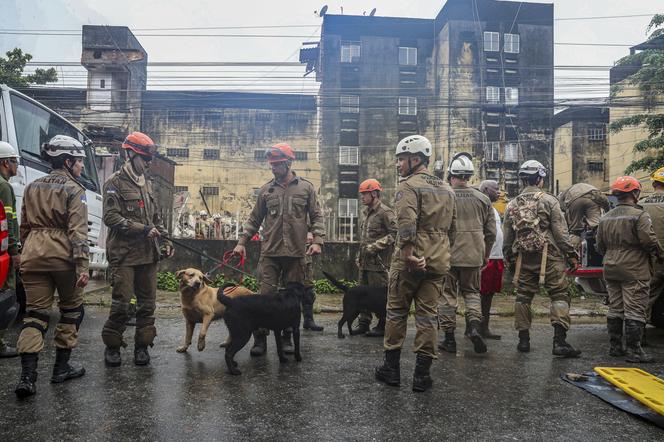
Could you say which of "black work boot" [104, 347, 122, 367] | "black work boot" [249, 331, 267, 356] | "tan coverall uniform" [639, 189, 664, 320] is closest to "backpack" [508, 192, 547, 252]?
"tan coverall uniform" [639, 189, 664, 320]

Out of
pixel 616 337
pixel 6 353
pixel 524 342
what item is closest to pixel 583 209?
pixel 616 337

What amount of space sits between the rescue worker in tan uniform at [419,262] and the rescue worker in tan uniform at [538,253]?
1856 millimetres

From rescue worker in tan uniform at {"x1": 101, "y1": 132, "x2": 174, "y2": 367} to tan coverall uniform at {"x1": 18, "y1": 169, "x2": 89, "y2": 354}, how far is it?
1.97 ft

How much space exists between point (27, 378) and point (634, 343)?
18.5ft

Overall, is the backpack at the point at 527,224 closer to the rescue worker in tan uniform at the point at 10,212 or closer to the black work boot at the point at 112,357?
the black work boot at the point at 112,357

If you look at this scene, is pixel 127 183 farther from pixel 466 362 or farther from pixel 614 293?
pixel 614 293

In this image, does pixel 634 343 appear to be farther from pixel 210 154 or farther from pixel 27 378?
pixel 210 154

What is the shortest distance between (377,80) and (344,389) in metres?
39.1

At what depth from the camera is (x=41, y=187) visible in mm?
4285

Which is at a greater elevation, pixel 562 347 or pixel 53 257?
pixel 53 257

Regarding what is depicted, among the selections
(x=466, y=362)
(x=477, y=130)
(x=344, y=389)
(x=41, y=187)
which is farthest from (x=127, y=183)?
(x=477, y=130)

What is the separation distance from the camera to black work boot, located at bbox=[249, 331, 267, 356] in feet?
18.4

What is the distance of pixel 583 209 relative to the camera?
7266mm

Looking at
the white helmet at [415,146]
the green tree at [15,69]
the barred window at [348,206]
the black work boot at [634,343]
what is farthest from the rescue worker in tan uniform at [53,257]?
the barred window at [348,206]
